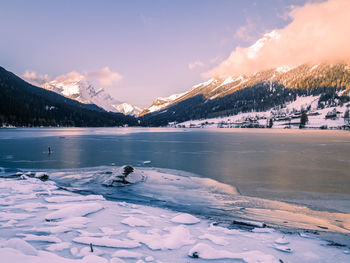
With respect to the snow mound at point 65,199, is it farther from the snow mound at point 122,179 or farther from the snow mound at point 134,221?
the snow mound at point 122,179

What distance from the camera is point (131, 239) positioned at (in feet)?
27.8

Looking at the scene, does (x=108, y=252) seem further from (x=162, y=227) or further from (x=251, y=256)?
(x=251, y=256)

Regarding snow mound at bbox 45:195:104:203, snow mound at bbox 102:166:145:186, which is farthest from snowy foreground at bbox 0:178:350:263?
snow mound at bbox 102:166:145:186

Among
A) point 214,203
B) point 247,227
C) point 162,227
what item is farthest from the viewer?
point 214,203

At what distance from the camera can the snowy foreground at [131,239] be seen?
7129 mm

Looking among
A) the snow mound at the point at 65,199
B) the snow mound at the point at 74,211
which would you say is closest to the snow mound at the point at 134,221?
the snow mound at the point at 74,211

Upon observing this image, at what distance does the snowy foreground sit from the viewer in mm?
7129

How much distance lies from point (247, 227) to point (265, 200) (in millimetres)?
5341

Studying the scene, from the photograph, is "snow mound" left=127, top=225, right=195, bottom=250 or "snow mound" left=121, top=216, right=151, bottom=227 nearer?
"snow mound" left=127, top=225, right=195, bottom=250

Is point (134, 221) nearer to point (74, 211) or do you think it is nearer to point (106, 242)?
point (106, 242)

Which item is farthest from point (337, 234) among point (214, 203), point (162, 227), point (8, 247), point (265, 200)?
point (8, 247)

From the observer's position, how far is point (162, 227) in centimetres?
995

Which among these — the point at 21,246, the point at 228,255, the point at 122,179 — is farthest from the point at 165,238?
the point at 122,179

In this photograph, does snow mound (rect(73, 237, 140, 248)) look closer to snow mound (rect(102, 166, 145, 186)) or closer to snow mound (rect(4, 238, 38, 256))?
snow mound (rect(4, 238, 38, 256))
